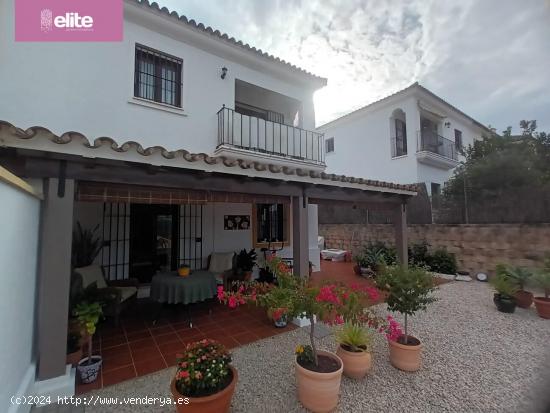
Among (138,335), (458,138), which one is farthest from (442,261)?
(458,138)

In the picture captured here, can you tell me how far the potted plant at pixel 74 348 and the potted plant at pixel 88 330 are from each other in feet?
0.35

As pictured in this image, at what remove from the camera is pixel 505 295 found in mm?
5730

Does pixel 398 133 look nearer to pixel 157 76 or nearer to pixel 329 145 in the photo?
pixel 329 145

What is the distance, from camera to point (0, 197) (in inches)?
78.2

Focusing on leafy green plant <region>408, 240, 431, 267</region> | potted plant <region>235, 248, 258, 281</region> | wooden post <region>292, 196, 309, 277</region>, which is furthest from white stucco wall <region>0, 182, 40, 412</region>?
leafy green plant <region>408, 240, 431, 267</region>

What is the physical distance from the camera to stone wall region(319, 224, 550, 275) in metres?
7.40

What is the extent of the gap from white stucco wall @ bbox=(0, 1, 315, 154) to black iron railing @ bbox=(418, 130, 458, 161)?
10.8 m

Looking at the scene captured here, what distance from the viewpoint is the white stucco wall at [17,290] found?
2.10 m

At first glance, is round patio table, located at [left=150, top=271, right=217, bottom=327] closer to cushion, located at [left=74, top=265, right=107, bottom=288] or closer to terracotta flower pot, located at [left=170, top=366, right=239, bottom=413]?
cushion, located at [left=74, top=265, right=107, bottom=288]

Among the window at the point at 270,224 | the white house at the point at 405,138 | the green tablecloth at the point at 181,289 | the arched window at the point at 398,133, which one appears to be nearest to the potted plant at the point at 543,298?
the window at the point at 270,224

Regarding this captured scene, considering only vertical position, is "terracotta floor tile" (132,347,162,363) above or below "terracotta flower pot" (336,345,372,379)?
below

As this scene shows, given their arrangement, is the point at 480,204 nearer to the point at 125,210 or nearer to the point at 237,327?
the point at 237,327

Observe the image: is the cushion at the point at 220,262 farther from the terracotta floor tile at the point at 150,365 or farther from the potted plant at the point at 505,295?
the potted plant at the point at 505,295

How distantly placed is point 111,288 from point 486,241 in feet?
35.2
